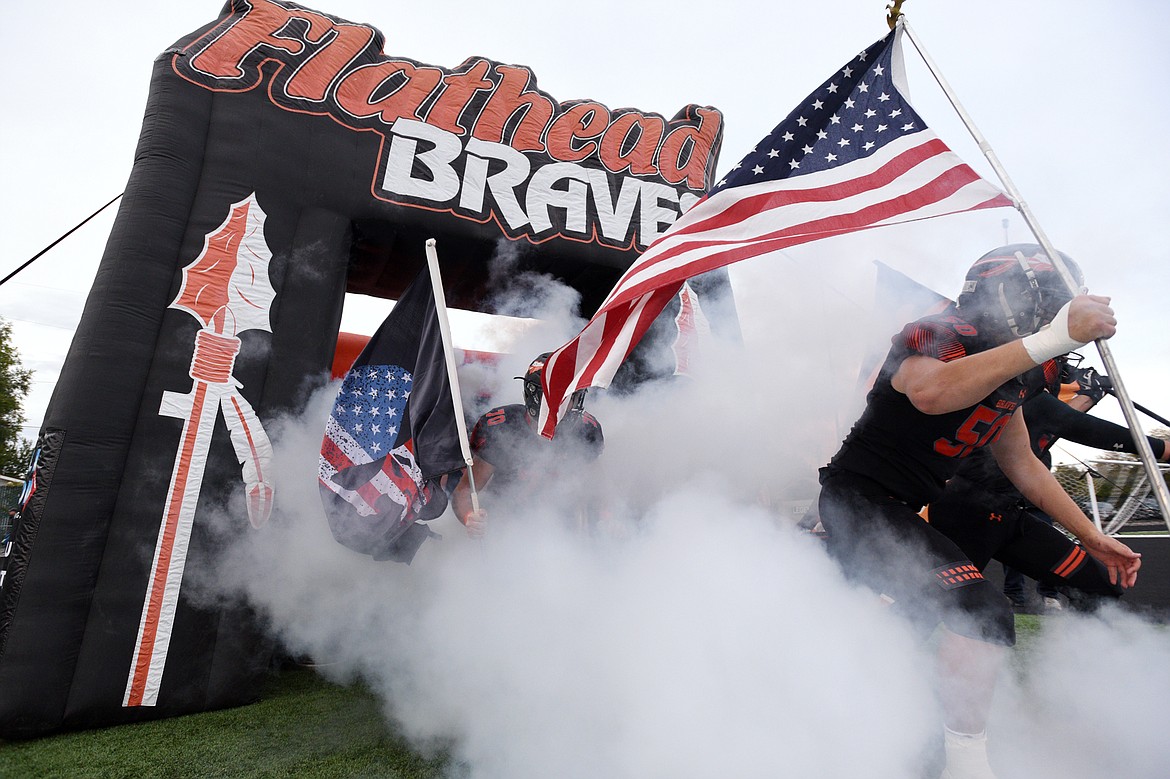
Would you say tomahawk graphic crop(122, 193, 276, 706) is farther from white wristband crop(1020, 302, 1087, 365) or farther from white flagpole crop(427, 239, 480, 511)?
white wristband crop(1020, 302, 1087, 365)

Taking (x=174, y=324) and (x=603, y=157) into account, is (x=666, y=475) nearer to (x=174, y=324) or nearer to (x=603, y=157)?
(x=603, y=157)

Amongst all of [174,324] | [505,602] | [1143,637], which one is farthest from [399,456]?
[1143,637]

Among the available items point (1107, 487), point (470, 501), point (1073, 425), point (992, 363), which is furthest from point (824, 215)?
point (1107, 487)

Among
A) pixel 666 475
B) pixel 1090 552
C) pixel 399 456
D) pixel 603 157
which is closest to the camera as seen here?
pixel 1090 552

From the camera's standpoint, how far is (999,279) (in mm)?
2299

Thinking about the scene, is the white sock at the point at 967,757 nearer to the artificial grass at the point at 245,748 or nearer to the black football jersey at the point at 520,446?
the artificial grass at the point at 245,748

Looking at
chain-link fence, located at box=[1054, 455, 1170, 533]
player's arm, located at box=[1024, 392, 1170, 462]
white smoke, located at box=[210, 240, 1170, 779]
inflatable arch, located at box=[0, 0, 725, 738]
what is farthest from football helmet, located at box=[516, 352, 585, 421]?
chain-link fence, located at box=[1054, 455, 1170, 533]

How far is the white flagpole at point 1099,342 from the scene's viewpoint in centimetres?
193

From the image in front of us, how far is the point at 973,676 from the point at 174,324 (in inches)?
155

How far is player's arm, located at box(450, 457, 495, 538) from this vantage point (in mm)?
2992

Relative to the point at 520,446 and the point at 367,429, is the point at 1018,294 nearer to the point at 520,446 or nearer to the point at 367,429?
the point at 520,446

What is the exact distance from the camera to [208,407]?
3469mm

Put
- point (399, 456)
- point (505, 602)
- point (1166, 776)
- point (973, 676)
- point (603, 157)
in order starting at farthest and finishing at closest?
point (603, 157) → point (399, 456) → point (505, 602) → point (1166, 776) → point (973, 676)

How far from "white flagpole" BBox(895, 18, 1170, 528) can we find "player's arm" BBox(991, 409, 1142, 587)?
0.57m
